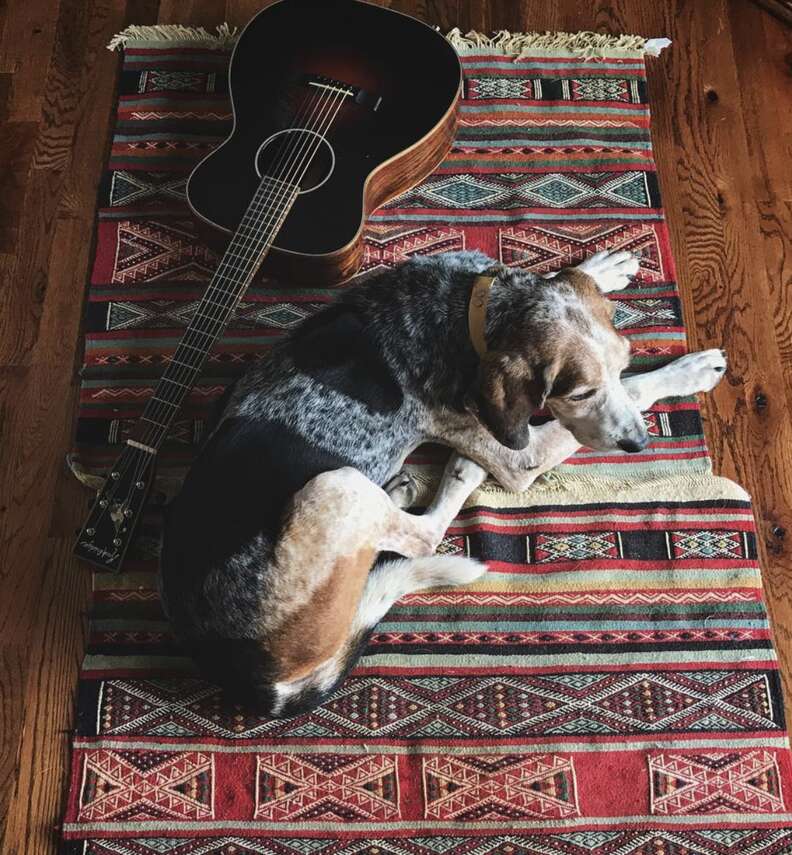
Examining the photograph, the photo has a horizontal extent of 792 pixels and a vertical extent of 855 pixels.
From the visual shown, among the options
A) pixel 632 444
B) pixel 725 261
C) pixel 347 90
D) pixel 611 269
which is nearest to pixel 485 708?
pixel 632 444

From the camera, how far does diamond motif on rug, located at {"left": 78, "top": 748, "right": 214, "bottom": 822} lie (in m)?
2.41

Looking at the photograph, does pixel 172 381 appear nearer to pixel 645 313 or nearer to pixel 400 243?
pixel 400 243

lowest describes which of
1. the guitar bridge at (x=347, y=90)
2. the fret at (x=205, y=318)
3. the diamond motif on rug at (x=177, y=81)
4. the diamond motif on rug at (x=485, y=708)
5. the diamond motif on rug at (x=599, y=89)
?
the diamond motif on rug at (x=485, y=708)

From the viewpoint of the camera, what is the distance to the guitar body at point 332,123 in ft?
9.01

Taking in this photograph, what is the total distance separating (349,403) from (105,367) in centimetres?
106

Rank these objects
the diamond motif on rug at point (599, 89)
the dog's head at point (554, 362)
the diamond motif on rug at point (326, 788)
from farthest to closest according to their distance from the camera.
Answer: the diamond motif on rug at point (599, 89) < the diamond motif on rug at point (326, 788) < the dog's head at point (554, 362)

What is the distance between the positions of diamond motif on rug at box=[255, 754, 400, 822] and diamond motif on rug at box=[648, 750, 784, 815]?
0.74 meters

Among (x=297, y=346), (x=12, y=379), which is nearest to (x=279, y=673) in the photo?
(x=297, y=346)

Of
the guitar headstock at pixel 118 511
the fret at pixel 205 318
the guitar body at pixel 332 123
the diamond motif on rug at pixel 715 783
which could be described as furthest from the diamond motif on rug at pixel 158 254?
the diamond motif on rug at pixel 715 783

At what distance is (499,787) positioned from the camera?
2.40 m

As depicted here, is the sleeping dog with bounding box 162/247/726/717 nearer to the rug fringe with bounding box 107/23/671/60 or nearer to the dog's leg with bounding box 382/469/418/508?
the dog's leg with bounding box 382/469/418/508

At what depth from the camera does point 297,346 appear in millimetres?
2346

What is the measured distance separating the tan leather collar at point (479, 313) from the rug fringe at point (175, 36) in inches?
71.5

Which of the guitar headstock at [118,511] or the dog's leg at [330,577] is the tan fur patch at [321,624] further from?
the guitar headstock at [118,511]
